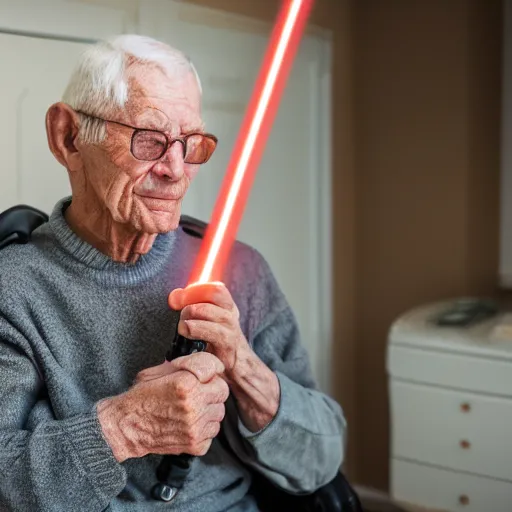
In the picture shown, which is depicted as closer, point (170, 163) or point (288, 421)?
point (170, 163)

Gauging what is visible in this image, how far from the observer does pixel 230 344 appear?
1.19m

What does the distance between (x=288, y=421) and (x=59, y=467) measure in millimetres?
397

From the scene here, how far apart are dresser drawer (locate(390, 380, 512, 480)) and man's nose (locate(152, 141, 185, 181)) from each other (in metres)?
1.11

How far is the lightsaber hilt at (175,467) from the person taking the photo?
1.15 meters

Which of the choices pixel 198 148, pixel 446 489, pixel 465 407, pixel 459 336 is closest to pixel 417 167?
pixel 459 336

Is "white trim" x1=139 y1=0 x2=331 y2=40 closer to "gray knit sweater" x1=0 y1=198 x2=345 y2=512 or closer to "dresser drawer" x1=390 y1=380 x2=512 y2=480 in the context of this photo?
"gray knit sweater" x1=0 y1=198 x2=345 y2=512

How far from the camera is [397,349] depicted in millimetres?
2061

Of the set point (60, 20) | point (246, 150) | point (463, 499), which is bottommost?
point (463, 499)

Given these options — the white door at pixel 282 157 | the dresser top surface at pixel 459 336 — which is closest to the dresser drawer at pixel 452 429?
the dresser top surface at pixel 459 336

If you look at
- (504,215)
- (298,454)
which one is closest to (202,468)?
(298,454)

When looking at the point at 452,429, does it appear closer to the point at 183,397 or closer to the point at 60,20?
the point at 183,397

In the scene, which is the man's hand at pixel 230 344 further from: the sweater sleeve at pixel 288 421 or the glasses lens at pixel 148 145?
the glasses lens at pixel 148 145

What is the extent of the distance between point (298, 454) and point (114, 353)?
1.19 feet

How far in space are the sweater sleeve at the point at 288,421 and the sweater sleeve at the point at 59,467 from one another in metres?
0.29
